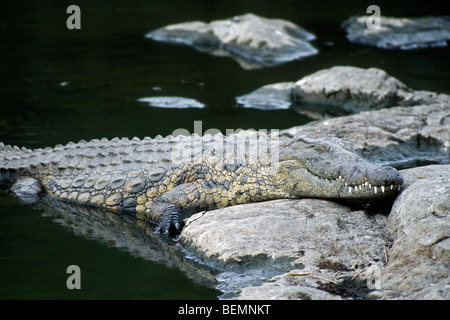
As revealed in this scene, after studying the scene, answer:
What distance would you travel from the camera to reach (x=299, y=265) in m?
5.22

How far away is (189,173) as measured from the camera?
273 inches

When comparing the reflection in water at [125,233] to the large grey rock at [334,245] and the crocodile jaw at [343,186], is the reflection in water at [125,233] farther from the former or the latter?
the crocodile jaw at [343,186]

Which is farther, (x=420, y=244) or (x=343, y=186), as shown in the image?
(x=343, y=186)

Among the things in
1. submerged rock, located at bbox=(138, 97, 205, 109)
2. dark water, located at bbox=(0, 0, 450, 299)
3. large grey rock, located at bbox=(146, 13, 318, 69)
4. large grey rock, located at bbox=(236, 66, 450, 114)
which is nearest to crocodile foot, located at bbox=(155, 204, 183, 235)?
dark water, located at bbox=(0, 0, 450, 299)

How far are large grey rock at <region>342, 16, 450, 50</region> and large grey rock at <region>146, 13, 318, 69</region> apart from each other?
1.76m

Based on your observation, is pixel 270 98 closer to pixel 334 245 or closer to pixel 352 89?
pixel 352 89

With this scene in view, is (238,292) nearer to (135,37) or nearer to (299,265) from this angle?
(299,265)

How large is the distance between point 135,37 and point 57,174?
1146 cm

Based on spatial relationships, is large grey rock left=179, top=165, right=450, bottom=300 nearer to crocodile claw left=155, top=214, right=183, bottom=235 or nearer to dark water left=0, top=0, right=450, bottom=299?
crocodile claw left=155, top=214, right=183, bottom=235

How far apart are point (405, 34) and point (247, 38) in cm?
510

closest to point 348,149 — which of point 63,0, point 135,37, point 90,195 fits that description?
point 90,195

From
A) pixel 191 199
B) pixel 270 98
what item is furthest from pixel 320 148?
pixel 270 98

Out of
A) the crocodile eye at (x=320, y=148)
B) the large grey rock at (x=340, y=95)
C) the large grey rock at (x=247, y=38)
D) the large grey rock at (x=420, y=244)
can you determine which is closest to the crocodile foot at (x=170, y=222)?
the crocodile eye at (x=320, y=148)

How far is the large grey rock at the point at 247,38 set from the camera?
1611 cm
